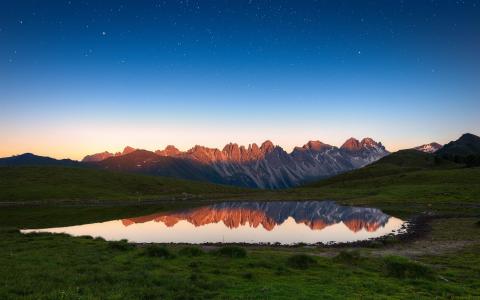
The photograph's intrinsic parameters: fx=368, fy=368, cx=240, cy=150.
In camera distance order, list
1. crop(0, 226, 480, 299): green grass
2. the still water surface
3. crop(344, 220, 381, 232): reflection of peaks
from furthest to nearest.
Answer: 1. crop(344, 220, 381, 232): reflection of peaks
2. the still water surface
3. crop(0, 226, 480, 299): green grass

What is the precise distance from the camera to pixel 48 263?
92.7 feet

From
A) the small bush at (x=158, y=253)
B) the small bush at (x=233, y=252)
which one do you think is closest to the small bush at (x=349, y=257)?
the small bush at (x=233, y=252)

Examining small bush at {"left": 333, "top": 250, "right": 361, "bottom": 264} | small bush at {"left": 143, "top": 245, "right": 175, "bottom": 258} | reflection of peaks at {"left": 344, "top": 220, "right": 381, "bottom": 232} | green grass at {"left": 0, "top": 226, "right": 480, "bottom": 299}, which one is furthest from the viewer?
reflection of peaks at {"left": 344, "top": 220, "right": 381, "bottom": 232}

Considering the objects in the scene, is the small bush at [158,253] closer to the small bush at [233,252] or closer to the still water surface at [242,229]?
the small bush at [233,252]

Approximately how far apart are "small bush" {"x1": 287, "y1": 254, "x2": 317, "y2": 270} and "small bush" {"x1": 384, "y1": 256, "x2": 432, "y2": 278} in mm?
6029

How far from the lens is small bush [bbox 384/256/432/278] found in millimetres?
26609

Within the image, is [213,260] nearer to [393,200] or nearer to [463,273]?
[463,273]

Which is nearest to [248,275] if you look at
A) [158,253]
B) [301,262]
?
[301,262]

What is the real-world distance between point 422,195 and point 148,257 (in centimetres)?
11650

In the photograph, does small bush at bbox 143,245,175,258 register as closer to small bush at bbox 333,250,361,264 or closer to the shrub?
the shrub

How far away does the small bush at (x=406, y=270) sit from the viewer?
26.6 m

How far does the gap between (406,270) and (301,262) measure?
812 cm

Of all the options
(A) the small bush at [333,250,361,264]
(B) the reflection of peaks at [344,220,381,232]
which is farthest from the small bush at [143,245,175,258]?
(B) the reflection of peaks at [344,220,381,232]

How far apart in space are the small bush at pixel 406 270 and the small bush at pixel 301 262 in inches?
237
